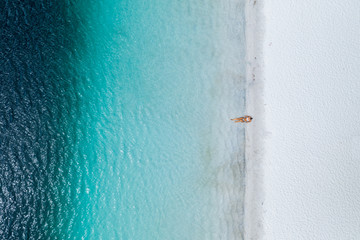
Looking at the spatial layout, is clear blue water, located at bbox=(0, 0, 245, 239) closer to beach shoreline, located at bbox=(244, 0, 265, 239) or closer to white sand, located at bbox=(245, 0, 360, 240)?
beach shoreline, located at bbox=(244, 0, 265, 239)

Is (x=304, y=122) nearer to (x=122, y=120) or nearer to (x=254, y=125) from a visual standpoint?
(x=254, y=125)

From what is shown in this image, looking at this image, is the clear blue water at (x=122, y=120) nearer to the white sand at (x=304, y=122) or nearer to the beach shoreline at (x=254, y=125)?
the beach shoreline at (x=254, y=125)

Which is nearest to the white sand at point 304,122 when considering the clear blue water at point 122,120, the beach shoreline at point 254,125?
the beach shoreline at point 254,125

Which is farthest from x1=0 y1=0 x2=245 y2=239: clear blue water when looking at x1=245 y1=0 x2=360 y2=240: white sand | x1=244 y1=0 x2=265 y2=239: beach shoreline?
x1=245 y1=0 x2=360 y2=240: white sand

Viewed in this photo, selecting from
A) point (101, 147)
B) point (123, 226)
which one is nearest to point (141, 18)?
point (101, 147)

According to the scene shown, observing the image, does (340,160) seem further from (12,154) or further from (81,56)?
(12,154)
